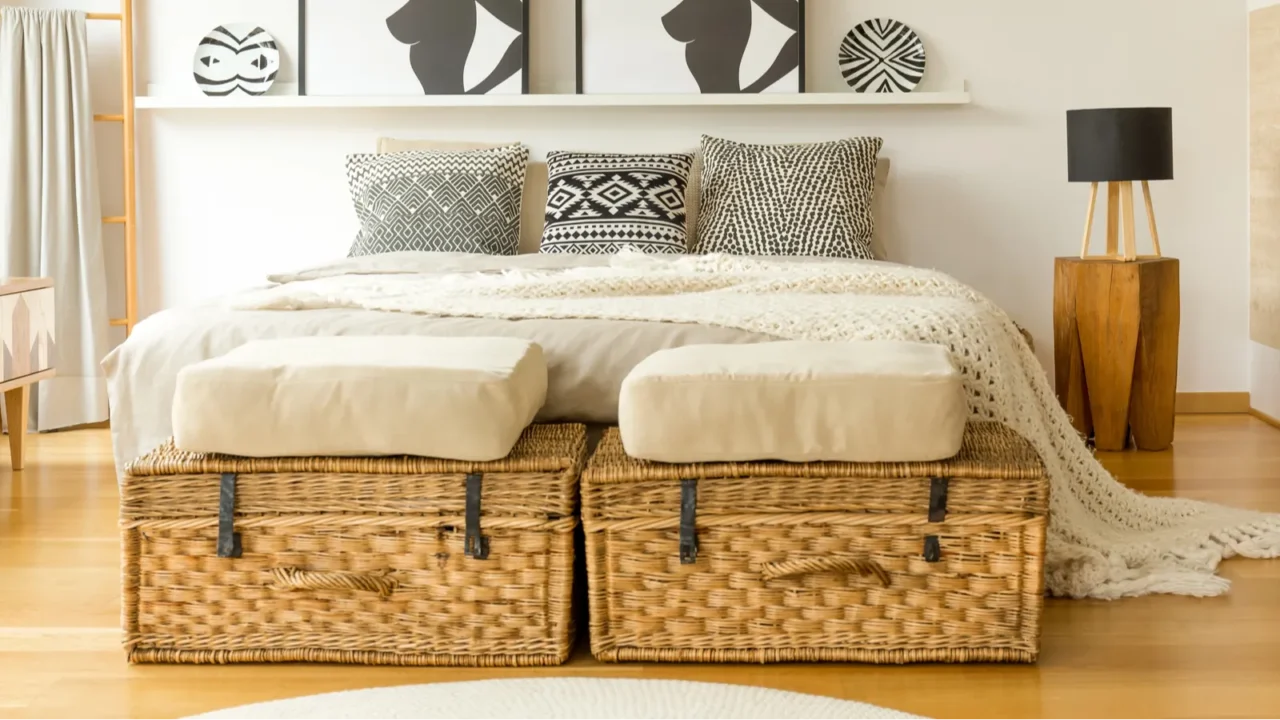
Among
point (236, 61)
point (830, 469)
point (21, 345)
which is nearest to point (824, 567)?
point (830, 469)

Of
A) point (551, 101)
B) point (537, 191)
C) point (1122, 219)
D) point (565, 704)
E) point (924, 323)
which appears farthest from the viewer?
point (551, 101)

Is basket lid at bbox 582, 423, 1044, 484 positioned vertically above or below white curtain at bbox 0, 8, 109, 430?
→ below

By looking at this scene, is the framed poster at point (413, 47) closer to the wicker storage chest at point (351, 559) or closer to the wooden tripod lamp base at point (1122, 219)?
the wooden tripod lamp base at point (1122, 219)

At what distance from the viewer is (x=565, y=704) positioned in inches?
75.2

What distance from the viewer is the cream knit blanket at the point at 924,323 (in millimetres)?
2480

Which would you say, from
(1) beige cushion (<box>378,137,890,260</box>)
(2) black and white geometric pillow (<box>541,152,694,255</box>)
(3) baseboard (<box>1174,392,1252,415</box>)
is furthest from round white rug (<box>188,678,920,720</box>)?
(3) baseboard (<box>1174,392,1252,415</box>)

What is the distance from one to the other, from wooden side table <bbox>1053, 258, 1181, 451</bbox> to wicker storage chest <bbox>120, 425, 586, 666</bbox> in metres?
2.25

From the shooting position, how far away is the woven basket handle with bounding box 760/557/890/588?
6.72 feet

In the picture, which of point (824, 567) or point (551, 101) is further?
point (551, 101)

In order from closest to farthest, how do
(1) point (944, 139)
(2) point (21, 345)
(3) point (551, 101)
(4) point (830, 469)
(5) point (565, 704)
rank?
(5) point (565, 704) → (4) point (830, 469) → (2) point (21, 345) → (3) point (551, 101) → (1) point (944, 139)

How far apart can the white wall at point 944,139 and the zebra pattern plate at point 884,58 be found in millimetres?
65

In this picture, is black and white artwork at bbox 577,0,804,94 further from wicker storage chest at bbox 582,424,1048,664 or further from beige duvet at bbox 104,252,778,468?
wicker storage chest at bbox 582,424,1048,664

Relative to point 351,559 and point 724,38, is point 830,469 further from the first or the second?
point 724,38

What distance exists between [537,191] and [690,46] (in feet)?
2.38
